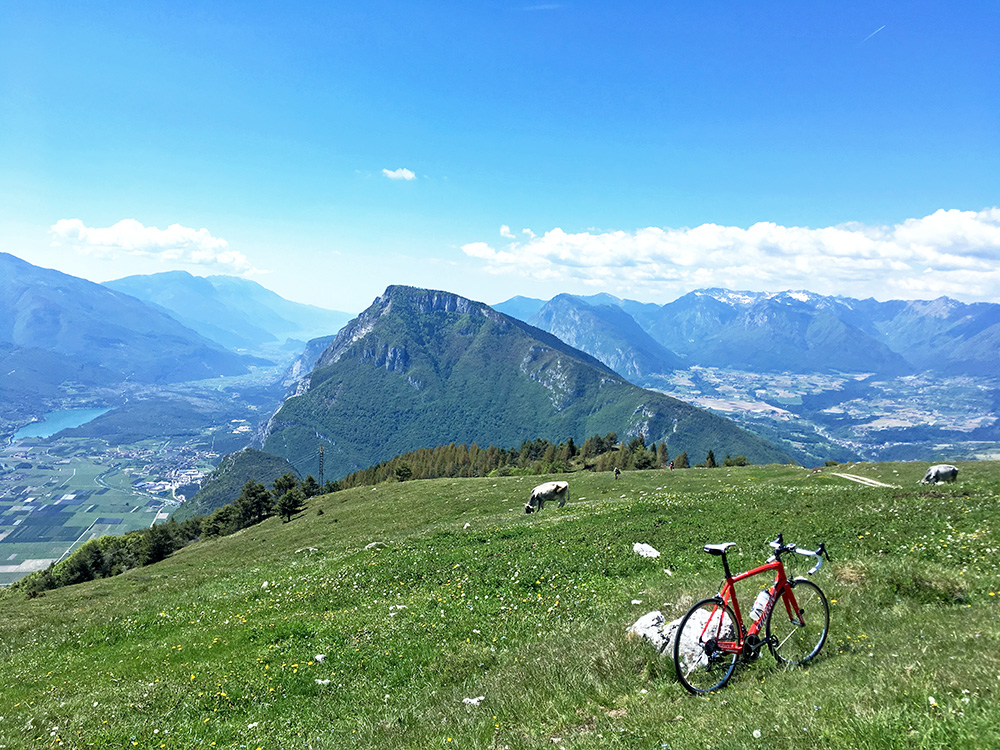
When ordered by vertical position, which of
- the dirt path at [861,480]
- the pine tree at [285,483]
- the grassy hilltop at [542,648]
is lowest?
the pine tree at [285,483]

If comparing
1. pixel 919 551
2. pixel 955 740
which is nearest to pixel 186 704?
pixel 955 740

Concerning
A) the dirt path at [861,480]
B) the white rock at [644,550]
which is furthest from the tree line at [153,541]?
the dirt path at [861,480]

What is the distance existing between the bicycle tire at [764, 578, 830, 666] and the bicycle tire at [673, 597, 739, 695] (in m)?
0.97

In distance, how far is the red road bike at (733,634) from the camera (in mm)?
9633

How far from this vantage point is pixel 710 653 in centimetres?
966

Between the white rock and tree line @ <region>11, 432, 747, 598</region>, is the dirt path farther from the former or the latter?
the white rock

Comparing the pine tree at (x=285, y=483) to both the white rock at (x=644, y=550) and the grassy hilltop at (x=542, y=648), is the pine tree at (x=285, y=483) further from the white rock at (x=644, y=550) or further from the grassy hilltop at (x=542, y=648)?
the white rock at (x=644, y=550)

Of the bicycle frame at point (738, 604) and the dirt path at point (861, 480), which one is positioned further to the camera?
the dirt path at point (861, 480)

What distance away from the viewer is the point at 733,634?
32.4 ft

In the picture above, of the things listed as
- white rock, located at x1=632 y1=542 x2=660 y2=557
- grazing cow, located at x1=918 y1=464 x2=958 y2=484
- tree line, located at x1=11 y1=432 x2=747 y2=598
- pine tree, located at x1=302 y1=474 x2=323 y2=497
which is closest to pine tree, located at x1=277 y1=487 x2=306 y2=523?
tree line, located at x1=11 y1=432 x2=747 y2=598

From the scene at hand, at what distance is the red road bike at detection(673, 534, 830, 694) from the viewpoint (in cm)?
963

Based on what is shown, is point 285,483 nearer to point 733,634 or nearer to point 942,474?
point 942,474

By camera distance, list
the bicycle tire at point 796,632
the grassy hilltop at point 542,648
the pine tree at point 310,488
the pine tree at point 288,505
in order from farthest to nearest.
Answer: the pine tree at point 310,488 < the pine tree at point 288,505 < the bicycle tire at point 796,632 < the grassy hilltop at point 542,648

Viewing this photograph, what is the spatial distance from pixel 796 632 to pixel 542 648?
21.0 feet
